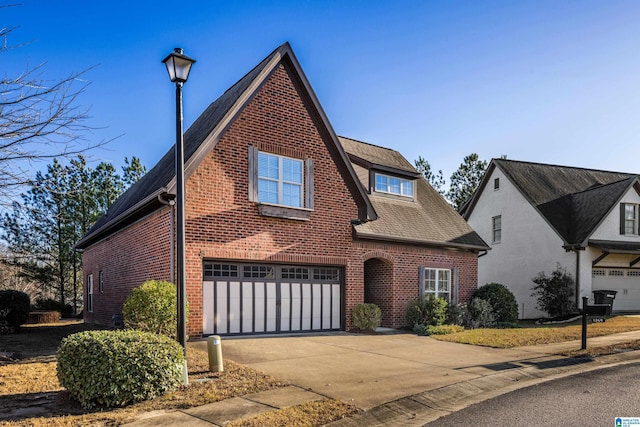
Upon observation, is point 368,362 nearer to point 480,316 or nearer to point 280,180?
point 280,180

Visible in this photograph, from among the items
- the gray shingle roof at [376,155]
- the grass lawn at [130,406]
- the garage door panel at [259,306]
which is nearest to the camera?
the grass lawn at [130,406]

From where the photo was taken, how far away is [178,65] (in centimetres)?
850

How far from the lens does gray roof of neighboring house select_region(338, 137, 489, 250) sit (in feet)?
59.2

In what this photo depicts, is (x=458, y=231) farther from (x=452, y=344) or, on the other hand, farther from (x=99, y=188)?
(x=99, y=188)

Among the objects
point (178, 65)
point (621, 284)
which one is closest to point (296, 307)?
point (178, 65)

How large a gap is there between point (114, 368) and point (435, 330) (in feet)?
37.3

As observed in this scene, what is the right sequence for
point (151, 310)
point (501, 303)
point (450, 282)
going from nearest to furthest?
point (151, 310)
point (501, 303)
point (450, 282)

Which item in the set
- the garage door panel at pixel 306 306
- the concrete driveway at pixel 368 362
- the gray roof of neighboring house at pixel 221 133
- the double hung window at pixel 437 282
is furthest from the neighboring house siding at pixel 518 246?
the garage door panel at pixel 306 306

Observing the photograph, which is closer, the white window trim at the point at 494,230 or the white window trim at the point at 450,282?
the white window trim at the point at 450,282

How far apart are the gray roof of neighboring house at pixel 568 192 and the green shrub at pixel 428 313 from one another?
10.2 m

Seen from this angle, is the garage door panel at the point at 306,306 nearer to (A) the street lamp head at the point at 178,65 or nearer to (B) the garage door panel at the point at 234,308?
(B) the garage door panel at the point at 234,308

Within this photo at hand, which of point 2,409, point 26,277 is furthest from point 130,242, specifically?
point 26,277

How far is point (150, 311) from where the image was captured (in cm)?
1120

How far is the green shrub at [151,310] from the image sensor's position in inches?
440
